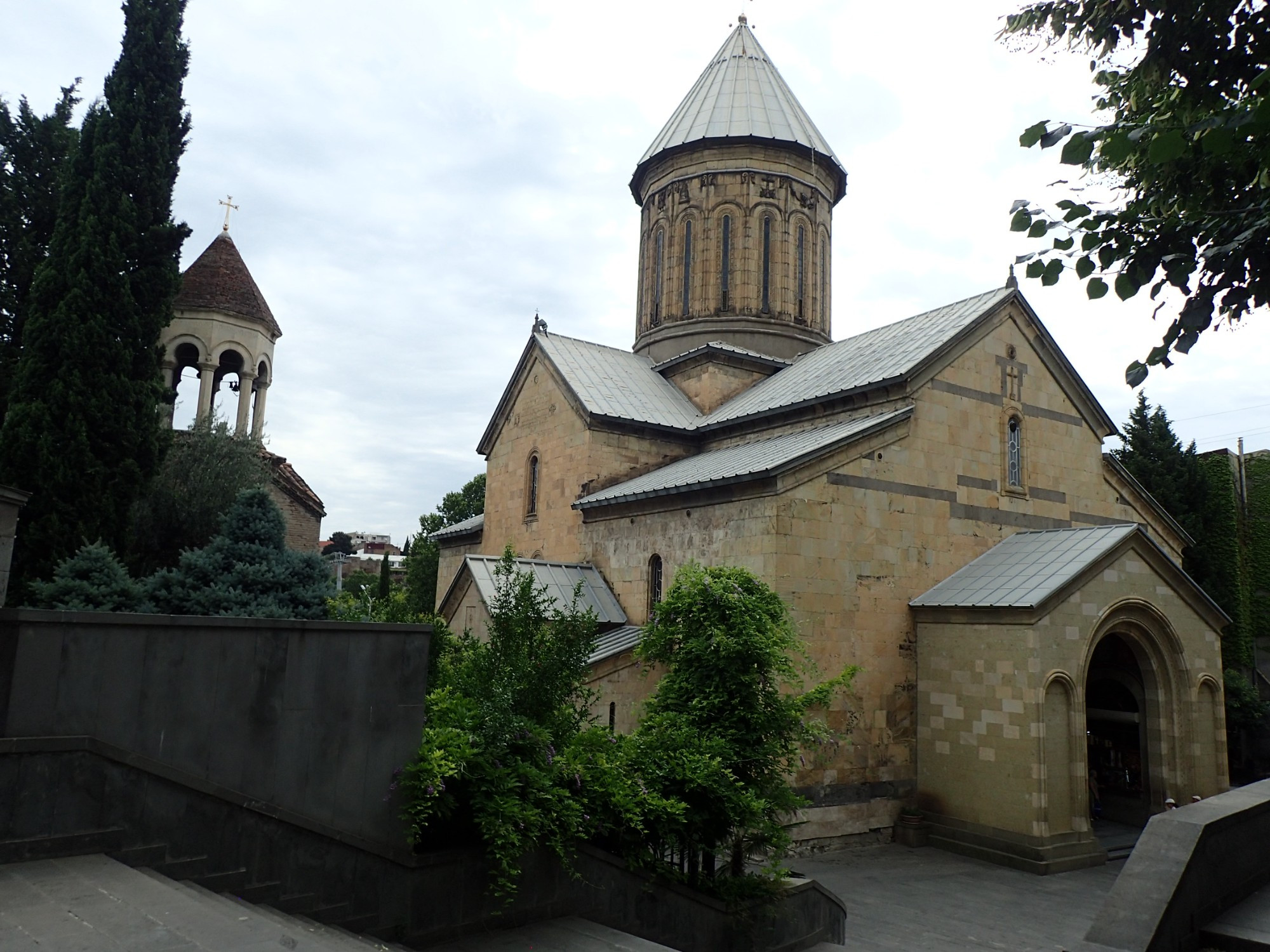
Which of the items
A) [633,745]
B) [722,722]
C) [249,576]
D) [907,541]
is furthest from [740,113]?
[633,745]

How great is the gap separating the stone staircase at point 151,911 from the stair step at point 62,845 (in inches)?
1.6

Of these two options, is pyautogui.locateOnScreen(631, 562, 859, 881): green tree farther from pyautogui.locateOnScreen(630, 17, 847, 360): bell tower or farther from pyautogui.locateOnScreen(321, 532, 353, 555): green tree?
pyautogui.locateOnScreen(321, 532, 353, 555): green tree

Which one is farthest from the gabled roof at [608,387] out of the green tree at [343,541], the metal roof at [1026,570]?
the green tree at [343,541]

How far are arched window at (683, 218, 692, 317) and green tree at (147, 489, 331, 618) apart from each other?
11.5 m

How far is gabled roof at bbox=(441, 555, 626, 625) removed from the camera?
534 inches

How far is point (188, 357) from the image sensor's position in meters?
19.6

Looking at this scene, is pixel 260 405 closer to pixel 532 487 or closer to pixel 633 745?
pixel 532 487

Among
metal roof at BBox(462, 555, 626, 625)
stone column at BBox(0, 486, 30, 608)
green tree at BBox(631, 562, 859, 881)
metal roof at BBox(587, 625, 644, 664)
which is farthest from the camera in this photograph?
metal roof at BBox(462, 555, 626, 625)

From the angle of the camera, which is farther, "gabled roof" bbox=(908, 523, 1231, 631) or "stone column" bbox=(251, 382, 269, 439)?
A: "stone column" bbox=(251, 382, 269, 439)

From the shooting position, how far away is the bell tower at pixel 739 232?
62.0ft

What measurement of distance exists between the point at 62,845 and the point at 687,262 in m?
17.0

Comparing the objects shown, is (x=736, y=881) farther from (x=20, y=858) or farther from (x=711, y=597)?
(x=20, y=858)

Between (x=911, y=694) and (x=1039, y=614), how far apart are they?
2204 millimetres

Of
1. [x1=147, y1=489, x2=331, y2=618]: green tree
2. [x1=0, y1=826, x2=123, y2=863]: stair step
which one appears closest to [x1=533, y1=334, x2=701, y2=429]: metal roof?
[x1=147, y1=489, x2=331, y2=618]: green tree
